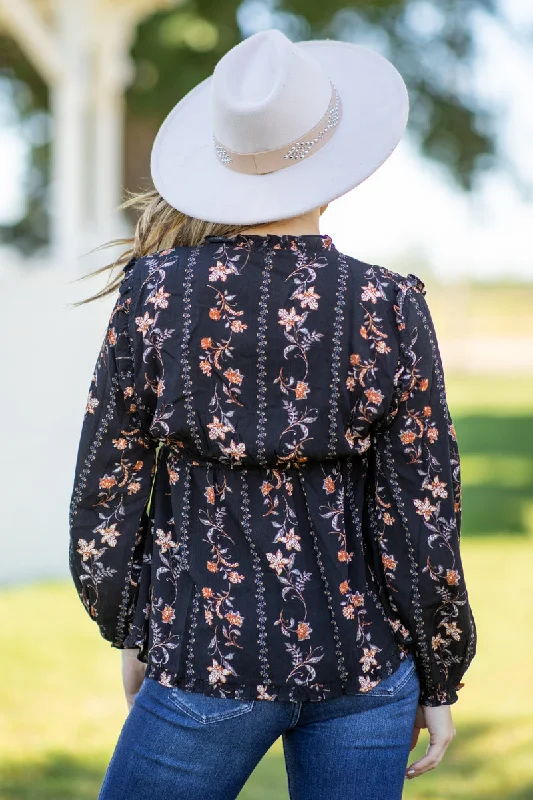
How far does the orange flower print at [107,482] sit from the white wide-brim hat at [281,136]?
17.5 inches

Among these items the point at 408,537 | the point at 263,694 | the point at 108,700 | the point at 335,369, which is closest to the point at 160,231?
the point at 335,369

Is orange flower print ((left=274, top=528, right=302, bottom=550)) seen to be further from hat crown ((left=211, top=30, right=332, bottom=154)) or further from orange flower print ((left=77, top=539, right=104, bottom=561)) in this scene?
hat crown ((left=211, top=30, right=332, bottom=154))

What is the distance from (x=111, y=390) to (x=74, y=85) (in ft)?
18.1

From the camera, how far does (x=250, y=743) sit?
1626 mm

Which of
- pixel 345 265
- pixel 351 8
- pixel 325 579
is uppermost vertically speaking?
pixel 351 8

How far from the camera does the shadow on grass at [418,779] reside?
354 centimetres

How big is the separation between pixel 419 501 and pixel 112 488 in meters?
0.50

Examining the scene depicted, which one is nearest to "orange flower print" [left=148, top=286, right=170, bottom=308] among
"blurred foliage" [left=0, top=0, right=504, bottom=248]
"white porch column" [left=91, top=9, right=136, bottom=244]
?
"white porch column" [left=91, top=9, right=136, bottom=244]

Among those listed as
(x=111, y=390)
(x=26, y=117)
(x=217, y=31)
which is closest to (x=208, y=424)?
(x=111, y=390)

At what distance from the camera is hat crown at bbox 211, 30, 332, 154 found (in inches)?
66.7

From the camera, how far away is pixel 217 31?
12.6 m

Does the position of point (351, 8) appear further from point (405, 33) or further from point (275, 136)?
point (275, 136)

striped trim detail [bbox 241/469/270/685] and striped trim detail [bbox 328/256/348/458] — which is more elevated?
striped trim detail [bbox 328/256/348/458]

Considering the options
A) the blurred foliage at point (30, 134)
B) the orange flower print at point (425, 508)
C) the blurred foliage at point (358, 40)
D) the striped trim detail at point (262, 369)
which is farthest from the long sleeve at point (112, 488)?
the blurred foliage at point (30, 134)
